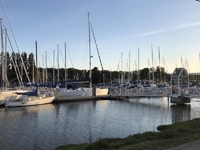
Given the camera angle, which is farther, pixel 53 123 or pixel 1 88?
pixel 1 88

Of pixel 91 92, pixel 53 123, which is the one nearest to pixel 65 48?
pixel 91 92

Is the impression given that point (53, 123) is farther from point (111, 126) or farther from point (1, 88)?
point (1, 88)

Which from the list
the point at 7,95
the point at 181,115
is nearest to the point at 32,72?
the point at 7,95

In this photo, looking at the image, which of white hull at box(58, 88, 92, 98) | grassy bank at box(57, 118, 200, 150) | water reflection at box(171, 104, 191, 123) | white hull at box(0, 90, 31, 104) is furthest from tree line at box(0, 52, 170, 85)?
grassy bank at box(57, 118, 200, 150)

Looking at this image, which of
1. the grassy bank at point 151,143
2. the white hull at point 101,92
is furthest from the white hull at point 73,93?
→ the grassy bank at point 151,143

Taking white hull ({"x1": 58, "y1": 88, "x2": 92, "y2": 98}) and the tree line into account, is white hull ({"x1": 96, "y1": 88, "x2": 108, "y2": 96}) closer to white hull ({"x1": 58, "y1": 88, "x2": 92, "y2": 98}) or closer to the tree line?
white hull ({"x1": 58, "y1": 88, "x2": 92, "y2": 98})

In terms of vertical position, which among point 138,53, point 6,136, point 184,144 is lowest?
point 6,136

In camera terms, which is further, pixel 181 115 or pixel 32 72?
pixel 32 72

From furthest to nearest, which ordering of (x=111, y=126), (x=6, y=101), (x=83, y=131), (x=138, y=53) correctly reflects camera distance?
(x=138, y=53)
(x=6, y=101)
(x=111, y=126)
(x=83, y=131)

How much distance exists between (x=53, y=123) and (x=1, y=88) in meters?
25.9

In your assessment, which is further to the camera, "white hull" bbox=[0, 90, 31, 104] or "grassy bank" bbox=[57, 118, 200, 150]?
"white hull" bbox=[0, 90, 31, 104]

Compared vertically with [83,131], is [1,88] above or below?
above

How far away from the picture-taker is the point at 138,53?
299ft

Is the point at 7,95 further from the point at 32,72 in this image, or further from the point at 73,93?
the point at 32,72
